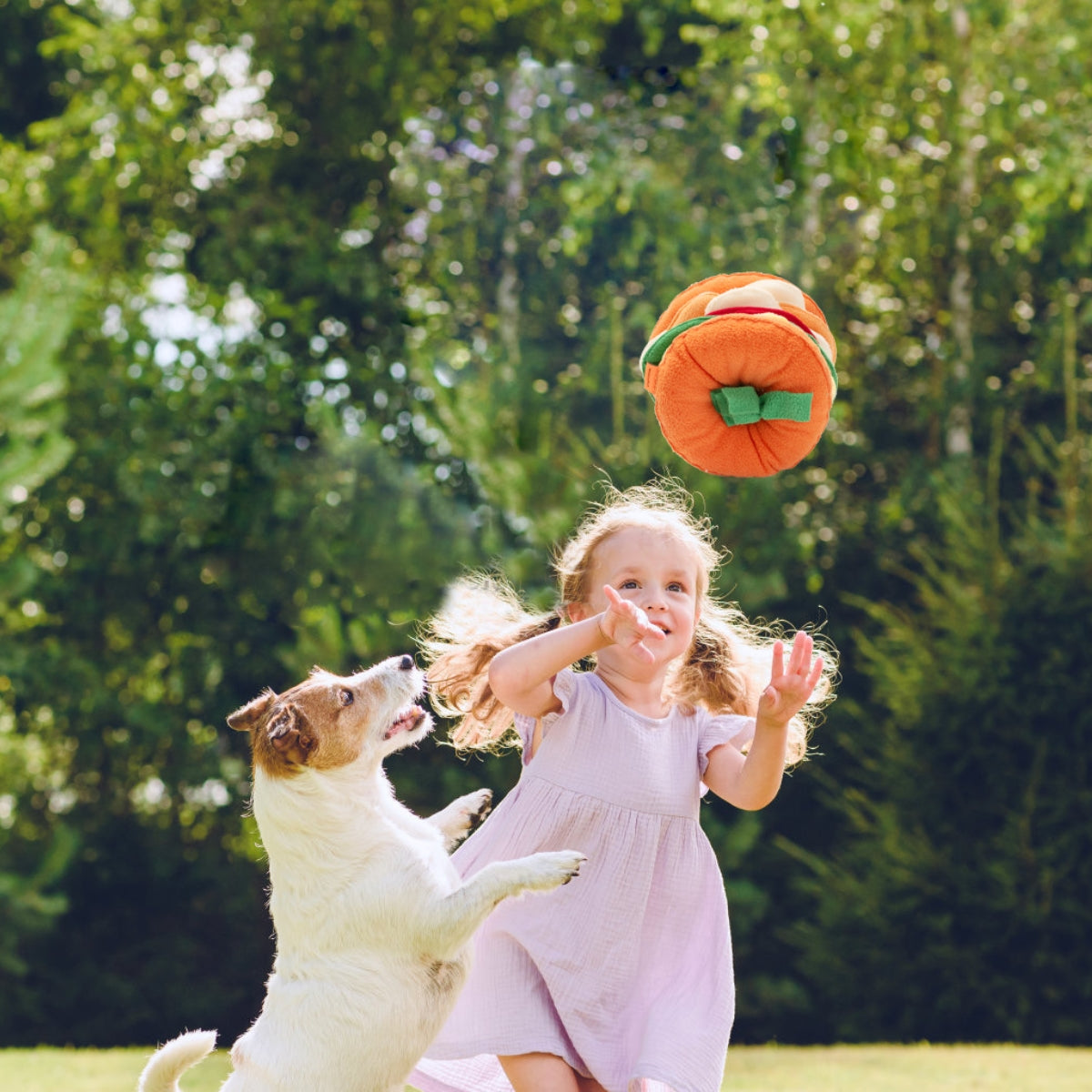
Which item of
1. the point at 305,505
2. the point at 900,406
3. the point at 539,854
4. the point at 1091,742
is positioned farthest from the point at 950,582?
the point at 539,854

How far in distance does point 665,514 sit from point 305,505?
9422mm

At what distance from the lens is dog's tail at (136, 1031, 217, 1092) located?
289cm

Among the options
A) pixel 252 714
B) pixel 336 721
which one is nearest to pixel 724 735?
pixel 336 721

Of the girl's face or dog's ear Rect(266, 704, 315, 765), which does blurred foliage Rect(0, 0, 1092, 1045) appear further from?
dog's ear Rect(266, 704, 315, 765)

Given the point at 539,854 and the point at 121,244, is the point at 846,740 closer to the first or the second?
the point at 539,854

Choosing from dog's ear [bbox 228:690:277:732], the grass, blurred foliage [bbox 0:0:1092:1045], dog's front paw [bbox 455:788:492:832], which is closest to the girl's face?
dog's front paw [bbox 455:788:492:832]

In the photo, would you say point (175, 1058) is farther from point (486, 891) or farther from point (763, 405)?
point (763, 405)

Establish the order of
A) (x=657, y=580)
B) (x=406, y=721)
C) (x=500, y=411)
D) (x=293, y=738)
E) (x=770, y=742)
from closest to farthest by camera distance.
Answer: (x=293, y=738), (x=406, y=721), (x=770, y=742), (x=657, y=580), (x=500, y=411)

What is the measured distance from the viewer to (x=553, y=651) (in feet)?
10.1

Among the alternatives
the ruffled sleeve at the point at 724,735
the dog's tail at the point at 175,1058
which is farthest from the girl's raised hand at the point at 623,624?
the dog's tail at the point at 175,1058

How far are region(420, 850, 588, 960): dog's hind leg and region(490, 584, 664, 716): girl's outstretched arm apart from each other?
1.54ft

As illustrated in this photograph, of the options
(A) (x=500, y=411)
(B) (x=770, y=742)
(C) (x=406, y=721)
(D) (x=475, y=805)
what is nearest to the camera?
(C) (x=406, y=721)

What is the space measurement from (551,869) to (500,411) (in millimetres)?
7819

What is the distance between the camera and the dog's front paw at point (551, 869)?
9.01 ft
